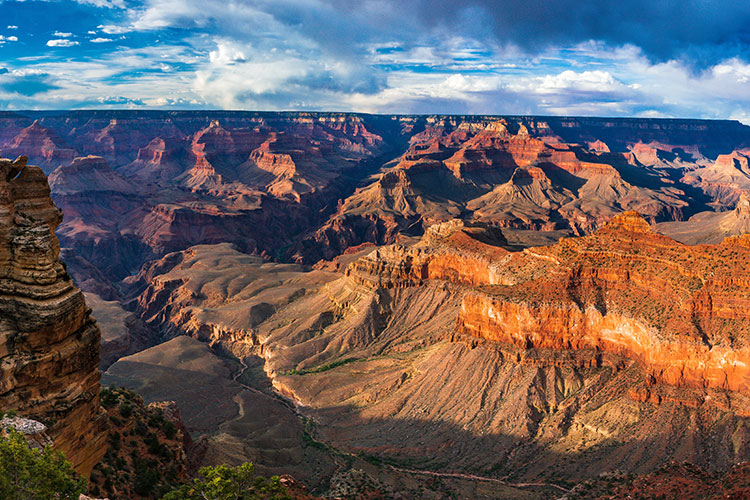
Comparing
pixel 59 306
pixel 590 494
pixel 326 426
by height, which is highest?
pixel 59 306

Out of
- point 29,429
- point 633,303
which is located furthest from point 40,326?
point 633,303

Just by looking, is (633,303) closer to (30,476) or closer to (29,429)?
(29,429)

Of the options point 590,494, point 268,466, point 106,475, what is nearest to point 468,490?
point 590,494

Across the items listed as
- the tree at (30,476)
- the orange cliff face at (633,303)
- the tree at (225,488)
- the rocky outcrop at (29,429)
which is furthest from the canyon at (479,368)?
the tree at (30,476)

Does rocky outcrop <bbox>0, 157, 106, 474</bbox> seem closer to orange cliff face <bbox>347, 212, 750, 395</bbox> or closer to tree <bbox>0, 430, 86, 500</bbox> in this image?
→ tree <bbox>0, 430, 86, 500</bbox>

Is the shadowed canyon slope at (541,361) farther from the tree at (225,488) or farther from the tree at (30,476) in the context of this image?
the tree at (30,476)

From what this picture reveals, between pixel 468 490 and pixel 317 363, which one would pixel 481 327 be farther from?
pixel 317 363

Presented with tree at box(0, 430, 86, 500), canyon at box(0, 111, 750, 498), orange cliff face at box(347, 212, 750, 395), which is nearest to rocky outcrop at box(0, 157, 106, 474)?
canyon at box(0, 111, 750, 498)
